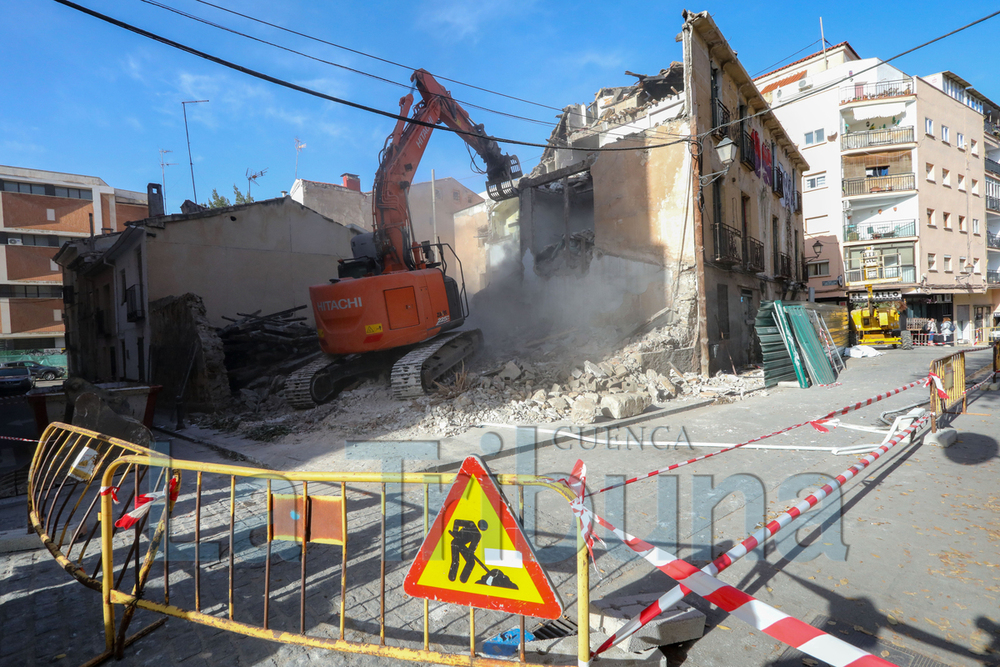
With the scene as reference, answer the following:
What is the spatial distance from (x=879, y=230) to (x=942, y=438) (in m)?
32.4

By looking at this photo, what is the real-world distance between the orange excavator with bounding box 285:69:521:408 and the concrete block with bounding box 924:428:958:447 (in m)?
7.39

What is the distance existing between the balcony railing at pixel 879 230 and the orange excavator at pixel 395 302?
3078cm

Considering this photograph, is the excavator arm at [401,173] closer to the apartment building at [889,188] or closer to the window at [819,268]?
the apartment building at [889,188]

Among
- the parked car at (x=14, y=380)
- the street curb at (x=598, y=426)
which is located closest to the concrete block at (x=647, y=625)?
the street curb at (x=598, y=426)

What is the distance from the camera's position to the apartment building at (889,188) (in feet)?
103

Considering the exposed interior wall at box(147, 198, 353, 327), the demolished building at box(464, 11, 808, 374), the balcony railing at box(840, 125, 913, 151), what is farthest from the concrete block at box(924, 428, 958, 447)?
the balcony railing at box(840, 125, 913, 151)

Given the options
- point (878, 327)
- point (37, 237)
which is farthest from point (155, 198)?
point (878, 327)

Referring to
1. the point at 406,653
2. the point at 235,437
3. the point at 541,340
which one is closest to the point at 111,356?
the point at 235,437

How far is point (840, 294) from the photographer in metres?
32.7

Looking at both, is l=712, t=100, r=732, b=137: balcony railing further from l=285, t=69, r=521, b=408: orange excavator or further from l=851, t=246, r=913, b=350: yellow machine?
l=851, t=246, r=913, b=350: yellow machine

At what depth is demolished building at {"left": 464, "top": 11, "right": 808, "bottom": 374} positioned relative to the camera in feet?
45.9

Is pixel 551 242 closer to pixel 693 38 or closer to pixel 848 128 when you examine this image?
pixel 693 38

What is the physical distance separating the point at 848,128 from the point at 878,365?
24.4 m

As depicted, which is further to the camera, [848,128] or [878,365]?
[848,128]
